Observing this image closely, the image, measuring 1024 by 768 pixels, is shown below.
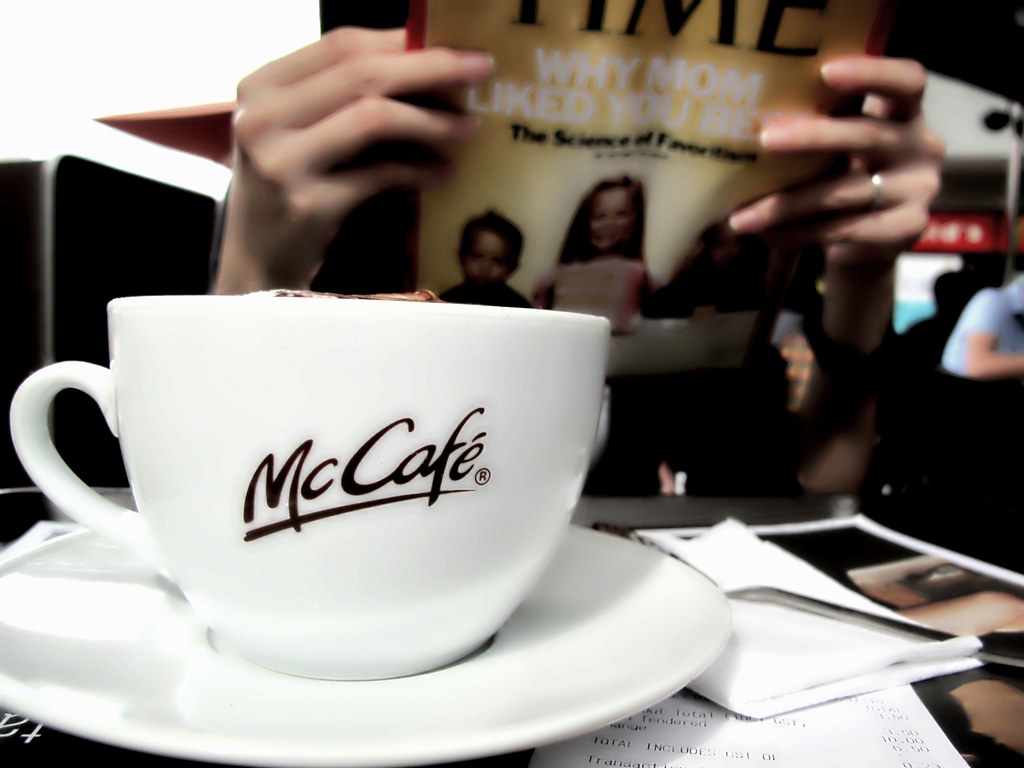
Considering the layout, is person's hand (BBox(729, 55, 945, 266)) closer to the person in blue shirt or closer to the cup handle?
the person in blue shirt

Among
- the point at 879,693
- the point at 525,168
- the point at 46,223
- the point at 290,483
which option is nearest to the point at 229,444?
the point at 290,483

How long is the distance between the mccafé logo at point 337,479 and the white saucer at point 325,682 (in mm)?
59

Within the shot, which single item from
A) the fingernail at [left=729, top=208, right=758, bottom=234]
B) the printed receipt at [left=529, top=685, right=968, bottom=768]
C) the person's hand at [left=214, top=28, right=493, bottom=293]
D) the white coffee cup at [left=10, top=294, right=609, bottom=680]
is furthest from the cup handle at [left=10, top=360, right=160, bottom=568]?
the fingernail at [left=729, top=208, right=758, bottom=234]

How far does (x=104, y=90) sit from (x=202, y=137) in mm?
98

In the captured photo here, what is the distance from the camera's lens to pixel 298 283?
670 millimetres

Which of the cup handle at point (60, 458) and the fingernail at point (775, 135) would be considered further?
the fingernail at point (775, 135)

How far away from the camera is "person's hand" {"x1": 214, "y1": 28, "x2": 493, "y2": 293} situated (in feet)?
1.95

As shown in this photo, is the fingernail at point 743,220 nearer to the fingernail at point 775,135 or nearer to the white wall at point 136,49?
the fingernail at point 775,135

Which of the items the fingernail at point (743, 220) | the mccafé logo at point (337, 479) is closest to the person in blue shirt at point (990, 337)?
the fingernail at point (743, 220)

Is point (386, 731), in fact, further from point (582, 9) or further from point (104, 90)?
point (104, 90)

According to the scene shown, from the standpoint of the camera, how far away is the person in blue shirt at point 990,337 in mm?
755

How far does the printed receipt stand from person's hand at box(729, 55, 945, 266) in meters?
0.50

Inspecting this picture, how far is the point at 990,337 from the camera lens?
769 millimetres

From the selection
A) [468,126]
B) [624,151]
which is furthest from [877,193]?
[468,126]
